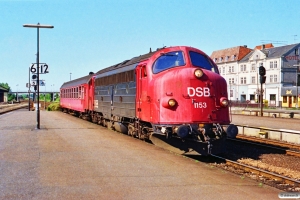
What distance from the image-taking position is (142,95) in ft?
49.7

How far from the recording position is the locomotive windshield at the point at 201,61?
13.9 m

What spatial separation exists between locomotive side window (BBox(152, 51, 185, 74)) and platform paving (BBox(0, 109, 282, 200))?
9.79ft

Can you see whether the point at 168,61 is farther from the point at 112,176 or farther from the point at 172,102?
the point at 112,176

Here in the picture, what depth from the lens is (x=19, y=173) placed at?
997cm

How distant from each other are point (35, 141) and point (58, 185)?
8.54m

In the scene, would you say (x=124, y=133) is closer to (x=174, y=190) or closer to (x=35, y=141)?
(x=35, y=141)

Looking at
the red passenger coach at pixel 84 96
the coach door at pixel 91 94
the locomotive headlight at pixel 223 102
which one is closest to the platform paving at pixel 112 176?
the locomotive headlight at pixel 223 102

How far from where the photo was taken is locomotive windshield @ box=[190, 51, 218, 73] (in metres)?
13.9

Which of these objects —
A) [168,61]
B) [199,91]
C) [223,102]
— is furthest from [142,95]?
[223,102]

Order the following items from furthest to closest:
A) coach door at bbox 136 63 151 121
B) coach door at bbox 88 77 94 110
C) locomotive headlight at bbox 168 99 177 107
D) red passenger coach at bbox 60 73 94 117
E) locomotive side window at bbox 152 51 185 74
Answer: red passenger coach at bbox 60 73 94 117
coach door at bbox 88 77 94 110
coach door at bbox 136 63 151 121
locomotive side window at bbox 152 51 185 74
locomotive headlight at bbox 168 99 177 107

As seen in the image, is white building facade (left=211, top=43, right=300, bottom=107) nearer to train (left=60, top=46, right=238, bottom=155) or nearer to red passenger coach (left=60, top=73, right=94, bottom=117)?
red passenger coach (left=60, top=73, right=94, bottom=117)

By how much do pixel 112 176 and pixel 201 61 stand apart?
6287 mm

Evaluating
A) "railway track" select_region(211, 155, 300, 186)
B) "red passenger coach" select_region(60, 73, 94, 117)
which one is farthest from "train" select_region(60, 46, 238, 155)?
"red passenger coach" select_region(60, 73, 94, 117)

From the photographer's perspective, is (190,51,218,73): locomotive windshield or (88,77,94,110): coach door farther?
(88,77,94,110): coach door
